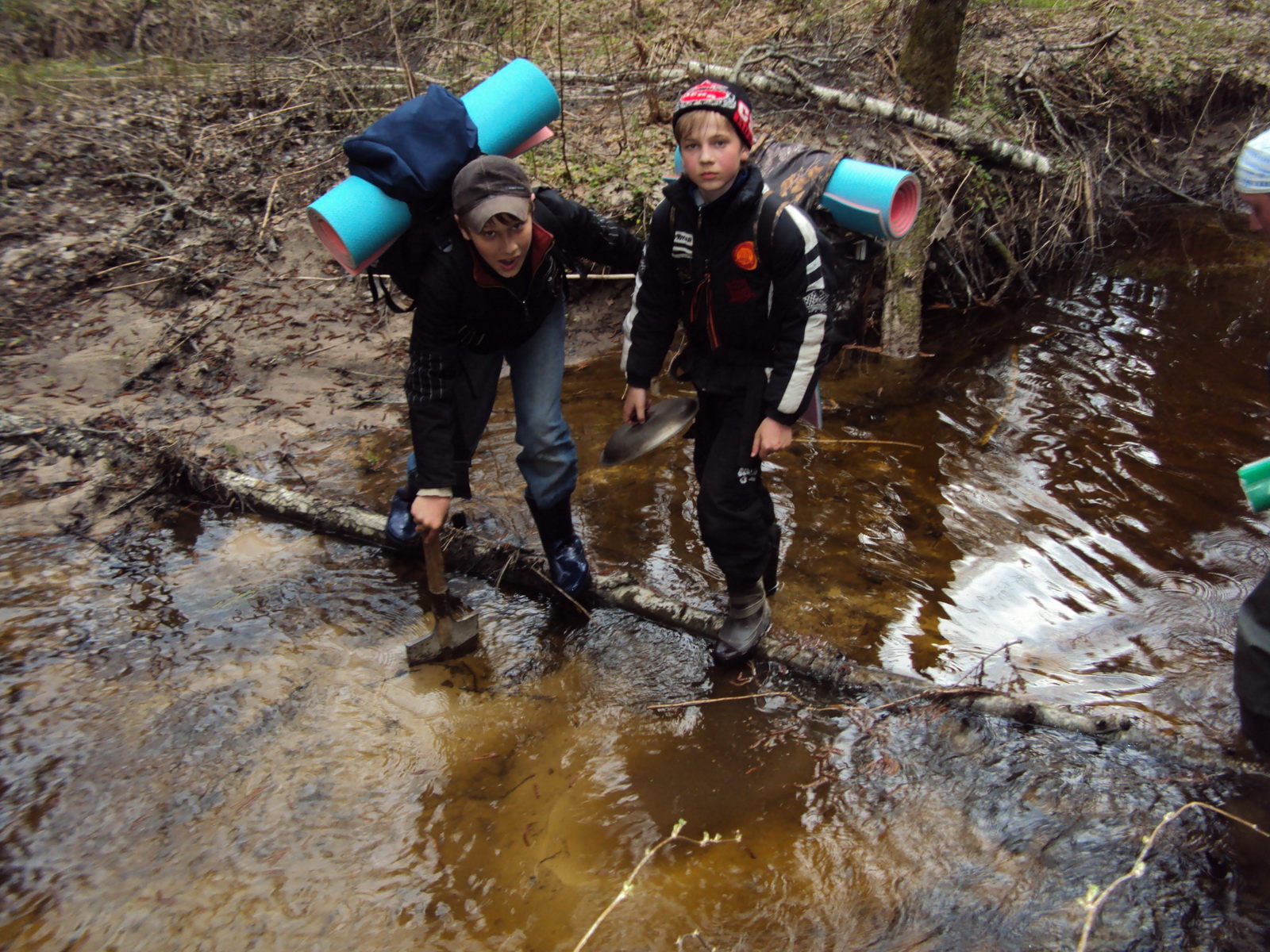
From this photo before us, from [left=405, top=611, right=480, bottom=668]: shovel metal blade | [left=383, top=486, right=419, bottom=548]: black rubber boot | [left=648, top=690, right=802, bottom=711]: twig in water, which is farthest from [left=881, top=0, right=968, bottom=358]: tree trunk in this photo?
[left=405, top=611, right=480, bottom=668]: shovel metal blade

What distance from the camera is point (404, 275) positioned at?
3.29m

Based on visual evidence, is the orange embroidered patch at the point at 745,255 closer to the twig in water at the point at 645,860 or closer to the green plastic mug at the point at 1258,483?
the green plastic mug at the point at 1258,483

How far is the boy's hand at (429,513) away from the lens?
323 centimetres

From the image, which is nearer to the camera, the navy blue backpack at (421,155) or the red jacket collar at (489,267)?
the navy blue backpack at (421,155)

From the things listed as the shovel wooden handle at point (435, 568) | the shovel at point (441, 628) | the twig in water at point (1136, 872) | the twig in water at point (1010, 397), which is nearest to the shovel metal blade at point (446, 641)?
the shovel at point (441, 628)

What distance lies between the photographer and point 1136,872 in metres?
2.38

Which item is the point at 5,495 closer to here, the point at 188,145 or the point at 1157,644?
the point at 188,145

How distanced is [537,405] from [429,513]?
2.24 feet

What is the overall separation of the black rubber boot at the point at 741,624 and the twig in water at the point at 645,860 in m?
0.78

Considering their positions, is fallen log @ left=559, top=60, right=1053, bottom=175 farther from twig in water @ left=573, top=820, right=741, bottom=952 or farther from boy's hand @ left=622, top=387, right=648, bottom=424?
twig in water @ left=573, top=820, right=741, bottom=952

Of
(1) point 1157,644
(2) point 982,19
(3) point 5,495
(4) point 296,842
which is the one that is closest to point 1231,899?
(1) point 1157,644

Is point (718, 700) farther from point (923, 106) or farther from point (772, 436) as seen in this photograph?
point (923, 106)

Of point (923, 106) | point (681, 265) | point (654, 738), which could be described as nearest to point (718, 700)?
point (654, 738)

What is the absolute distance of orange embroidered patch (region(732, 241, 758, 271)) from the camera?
2918 millimetres
